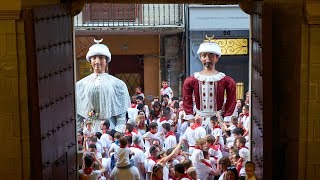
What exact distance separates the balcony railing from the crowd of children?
5525 millimetres

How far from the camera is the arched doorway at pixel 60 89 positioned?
5.48 meters

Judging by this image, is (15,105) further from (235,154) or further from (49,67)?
Result: (235,154)

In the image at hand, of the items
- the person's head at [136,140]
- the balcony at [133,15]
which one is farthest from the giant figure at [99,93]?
the balcony at [133,15]

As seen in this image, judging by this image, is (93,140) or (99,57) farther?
(99,57)

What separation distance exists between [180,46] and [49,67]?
11053 millimetres

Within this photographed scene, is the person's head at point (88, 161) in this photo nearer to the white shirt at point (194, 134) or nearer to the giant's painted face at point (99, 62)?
the white shirt at point (194, 134)

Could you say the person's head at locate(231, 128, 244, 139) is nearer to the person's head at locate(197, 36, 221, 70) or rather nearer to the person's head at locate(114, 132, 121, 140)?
the person's head at locate(197, 36, 221, 70)

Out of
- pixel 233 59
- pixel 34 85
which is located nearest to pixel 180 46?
pixel 233 59

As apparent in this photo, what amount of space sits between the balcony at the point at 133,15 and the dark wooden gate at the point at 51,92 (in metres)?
9.44

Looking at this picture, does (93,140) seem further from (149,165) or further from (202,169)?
(202,169)

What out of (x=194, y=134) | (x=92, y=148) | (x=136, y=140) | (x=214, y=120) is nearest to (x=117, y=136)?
(x=136, y=140)

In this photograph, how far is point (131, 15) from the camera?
1666 cm

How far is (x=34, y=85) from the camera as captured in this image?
5.43m

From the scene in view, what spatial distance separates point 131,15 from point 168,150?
814cm
